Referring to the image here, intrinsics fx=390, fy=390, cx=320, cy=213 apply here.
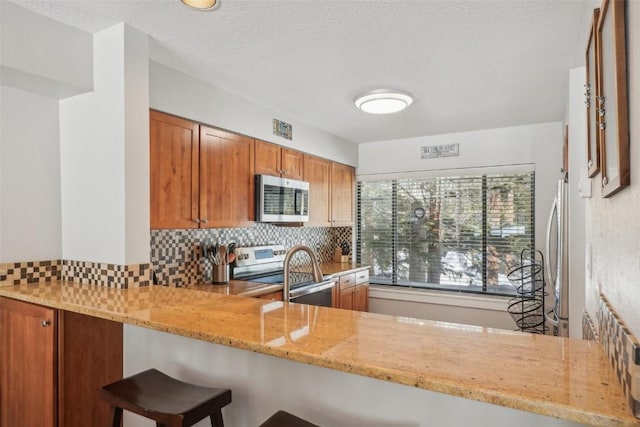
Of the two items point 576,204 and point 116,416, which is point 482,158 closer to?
point 576,204

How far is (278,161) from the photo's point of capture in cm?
345

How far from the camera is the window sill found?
394cm

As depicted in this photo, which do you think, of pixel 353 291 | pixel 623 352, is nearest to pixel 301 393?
pixel 623 352

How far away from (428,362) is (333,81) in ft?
6.95

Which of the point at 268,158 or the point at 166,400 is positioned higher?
the point at 268,158

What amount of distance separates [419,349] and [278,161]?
2577mm

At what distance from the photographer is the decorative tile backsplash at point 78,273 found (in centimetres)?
202

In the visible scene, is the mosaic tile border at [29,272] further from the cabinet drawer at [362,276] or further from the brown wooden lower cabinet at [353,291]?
the cabinet drawer at [362,276]

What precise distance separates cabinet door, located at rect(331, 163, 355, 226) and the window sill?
0.89 meters

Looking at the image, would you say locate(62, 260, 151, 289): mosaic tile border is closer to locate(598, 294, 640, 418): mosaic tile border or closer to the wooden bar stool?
the wooden bar stool

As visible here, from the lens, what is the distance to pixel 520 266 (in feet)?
12.7

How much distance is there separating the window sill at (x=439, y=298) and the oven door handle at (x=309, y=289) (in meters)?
0.99

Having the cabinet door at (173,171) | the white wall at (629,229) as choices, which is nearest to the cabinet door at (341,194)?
the cabinet door at (173,171)

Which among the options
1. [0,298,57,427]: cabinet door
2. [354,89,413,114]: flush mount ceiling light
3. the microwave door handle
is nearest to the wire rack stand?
[354,89,413,114]: flush mount ceiling light
